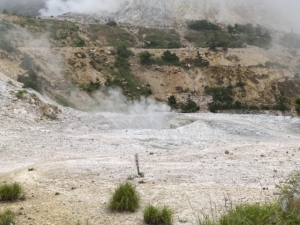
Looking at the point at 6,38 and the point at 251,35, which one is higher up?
the point at 251,35

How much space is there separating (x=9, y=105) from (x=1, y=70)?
391 inches

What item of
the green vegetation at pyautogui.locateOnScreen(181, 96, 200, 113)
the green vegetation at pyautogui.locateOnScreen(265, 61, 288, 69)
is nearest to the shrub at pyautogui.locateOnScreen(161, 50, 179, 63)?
the green vegetation at pyautogui.locateOnScreen(181, 96, 200, 113)

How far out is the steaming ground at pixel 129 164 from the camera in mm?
7980

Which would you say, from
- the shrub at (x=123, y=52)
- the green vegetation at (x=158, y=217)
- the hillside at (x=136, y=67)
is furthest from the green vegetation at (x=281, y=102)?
the green vegetation at (x=158, y=217)

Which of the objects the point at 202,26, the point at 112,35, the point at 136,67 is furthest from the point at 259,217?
the point at 202,26

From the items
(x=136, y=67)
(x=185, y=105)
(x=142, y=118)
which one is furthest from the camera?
(x=136, y=67)

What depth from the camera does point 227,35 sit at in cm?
7100

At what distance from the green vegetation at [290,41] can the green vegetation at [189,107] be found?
3648 cm

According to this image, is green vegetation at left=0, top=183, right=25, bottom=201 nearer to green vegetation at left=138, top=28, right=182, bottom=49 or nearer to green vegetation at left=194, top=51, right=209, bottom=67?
green vegetation at left=194, top=51, right=209, bottom=67

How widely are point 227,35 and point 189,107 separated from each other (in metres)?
35.2

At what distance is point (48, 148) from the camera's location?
16.9 meters

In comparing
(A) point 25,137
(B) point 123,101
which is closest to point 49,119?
(A) point 25,137

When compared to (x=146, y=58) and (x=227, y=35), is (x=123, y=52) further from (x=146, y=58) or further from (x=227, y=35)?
(x=227, y=35)

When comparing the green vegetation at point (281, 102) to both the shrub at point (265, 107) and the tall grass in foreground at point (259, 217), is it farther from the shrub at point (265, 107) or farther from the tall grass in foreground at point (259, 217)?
the tall grass in foreground at point (259, 217)
